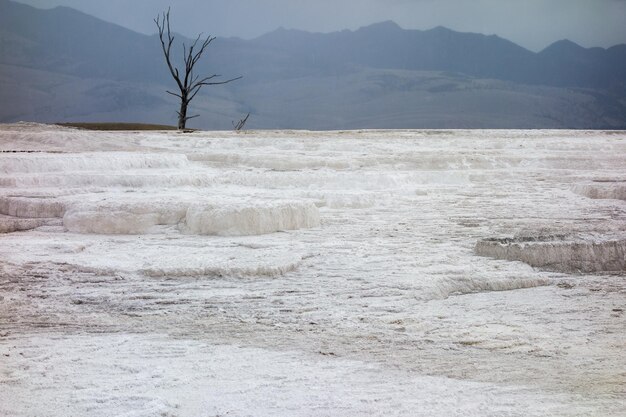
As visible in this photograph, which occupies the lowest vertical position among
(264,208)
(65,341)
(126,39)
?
(65,341)

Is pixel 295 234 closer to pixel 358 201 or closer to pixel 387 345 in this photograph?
pixel 358 201

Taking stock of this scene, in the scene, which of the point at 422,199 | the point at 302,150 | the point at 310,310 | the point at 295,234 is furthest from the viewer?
the point at 302,150

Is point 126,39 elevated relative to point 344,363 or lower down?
elevated

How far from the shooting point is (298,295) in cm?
412

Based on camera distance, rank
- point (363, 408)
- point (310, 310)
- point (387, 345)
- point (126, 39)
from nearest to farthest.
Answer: point (363, 408)
point (387, 345)
point (310, 310)
point (126, 39)

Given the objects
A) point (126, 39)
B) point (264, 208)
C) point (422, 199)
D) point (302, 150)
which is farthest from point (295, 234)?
point (126, 39)

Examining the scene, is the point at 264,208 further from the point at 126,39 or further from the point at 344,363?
the point at 126,39

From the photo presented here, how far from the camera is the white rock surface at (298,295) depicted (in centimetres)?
276

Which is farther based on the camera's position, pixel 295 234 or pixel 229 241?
pixel 295 234

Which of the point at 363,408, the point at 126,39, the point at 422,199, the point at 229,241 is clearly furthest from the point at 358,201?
the point at 126,39

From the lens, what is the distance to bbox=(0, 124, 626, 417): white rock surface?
2.76 m

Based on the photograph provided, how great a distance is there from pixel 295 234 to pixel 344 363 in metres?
2.88

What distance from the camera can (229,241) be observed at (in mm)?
5508

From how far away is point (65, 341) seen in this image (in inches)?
131
